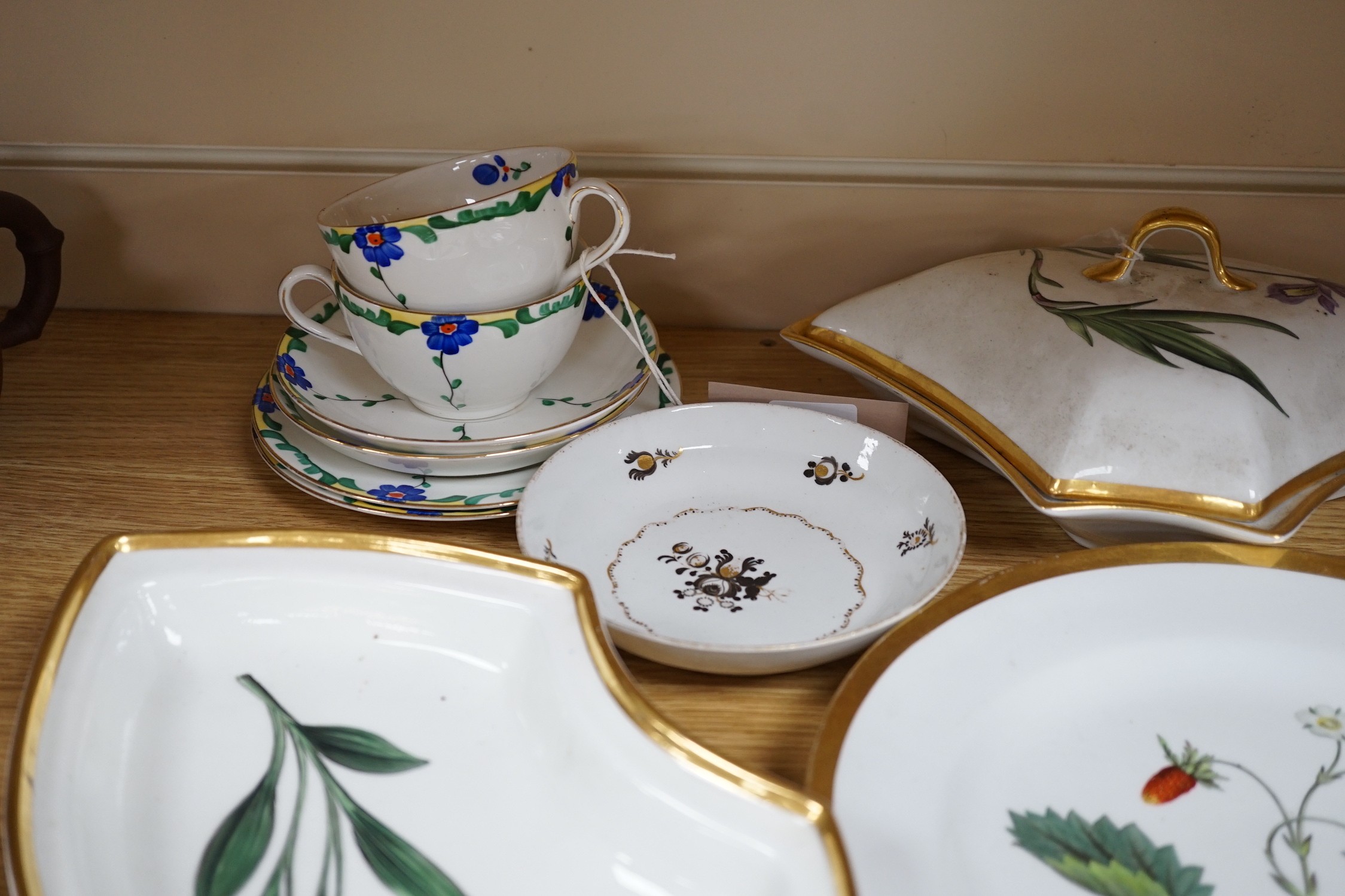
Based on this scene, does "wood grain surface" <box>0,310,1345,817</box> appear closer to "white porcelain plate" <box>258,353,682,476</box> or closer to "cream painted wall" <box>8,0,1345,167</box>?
"white porcelain plate" <box>258,353,682,476</box>

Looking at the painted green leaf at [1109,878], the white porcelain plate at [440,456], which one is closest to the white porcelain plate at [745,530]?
the white porcelain plate at [440,456]

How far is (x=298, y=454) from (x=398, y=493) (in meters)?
0.08

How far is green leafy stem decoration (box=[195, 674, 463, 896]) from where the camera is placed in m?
0.35

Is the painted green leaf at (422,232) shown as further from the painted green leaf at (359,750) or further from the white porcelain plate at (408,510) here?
the painted green leaf at (359,750)

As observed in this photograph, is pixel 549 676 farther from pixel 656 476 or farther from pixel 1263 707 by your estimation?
pixel 1263 707

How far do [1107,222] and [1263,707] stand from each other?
1.41 feet

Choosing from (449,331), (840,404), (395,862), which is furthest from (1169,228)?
(395,862)

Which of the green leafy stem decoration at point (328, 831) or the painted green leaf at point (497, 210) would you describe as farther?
the painted green leaf at point (497, 210)

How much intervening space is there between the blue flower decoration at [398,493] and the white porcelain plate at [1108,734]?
0.27 meters

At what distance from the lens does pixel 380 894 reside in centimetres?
35

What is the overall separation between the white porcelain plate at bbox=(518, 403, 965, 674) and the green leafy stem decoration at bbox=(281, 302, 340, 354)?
222 millimetres

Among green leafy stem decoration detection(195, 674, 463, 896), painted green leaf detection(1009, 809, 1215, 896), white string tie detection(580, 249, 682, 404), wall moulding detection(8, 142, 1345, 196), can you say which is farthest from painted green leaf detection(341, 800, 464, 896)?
wall moulding detection(8, 142, 1345, 196)

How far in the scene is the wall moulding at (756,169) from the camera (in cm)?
72

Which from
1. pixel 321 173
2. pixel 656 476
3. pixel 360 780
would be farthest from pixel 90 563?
pixel 321 173
